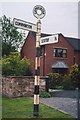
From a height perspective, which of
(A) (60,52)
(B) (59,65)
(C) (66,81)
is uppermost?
(A) (60,52)

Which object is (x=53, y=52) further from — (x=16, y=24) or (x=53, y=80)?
(x=16, y=24)

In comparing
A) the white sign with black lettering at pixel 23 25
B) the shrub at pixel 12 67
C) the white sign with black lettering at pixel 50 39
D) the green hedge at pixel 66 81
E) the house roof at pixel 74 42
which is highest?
the house roof at pixel 74 42

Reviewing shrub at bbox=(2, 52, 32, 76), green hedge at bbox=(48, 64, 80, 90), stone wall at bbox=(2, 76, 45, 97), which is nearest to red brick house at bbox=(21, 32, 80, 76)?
green hedge at bbox=(48, 64, 80, 90)

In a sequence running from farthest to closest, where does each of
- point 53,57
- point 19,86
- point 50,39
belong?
point 53,57
point 19,86
point 50,39

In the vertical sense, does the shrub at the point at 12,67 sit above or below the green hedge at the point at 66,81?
above

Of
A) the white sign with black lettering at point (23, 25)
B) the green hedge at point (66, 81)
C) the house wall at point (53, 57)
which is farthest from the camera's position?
the house wall at point (53, 57)

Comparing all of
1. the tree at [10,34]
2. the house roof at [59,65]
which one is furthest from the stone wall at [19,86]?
the tree at [10,34]

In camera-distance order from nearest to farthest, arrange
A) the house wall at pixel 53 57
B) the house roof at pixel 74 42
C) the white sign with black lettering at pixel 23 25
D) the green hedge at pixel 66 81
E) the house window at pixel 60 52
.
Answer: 1. the white sign with black lettering at pixel 23 25
2. the green hedge at pixel 66 81
3. the house wall at pixel 53 57
4. the house window at pixel 60 52
5. the house roof at pixel 74 42

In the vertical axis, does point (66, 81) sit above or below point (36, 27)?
below

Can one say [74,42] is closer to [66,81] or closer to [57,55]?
[57,55]

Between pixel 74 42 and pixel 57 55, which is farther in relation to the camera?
pixel 74 42

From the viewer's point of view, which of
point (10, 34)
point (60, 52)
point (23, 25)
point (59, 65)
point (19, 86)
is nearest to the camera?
point (23, 25)

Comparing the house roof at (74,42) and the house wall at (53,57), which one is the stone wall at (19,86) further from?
the house roof at (74,42)

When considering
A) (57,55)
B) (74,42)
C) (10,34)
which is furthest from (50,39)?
(10,34)
